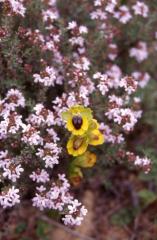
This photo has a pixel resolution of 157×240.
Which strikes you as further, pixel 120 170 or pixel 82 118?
pixel 120 170

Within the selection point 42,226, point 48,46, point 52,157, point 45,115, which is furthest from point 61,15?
point 42,226

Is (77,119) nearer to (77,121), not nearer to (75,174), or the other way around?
(77,121)

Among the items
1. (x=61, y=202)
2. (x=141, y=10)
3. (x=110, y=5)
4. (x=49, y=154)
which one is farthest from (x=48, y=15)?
(x=61, y=202)

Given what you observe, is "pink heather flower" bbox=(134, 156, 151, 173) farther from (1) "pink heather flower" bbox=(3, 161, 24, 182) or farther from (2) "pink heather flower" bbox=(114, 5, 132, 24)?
(2) "pink heather flower" bbox=(114, 5, 132, 24)

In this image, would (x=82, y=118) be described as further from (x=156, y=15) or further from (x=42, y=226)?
(x=156, y=15)

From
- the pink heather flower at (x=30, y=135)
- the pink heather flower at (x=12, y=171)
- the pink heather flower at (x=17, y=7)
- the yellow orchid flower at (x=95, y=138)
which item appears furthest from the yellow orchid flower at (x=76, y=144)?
the pink heather flower at (x=17, y=7)

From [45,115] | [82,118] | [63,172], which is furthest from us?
[63,172]

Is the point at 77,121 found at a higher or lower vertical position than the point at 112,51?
lower
